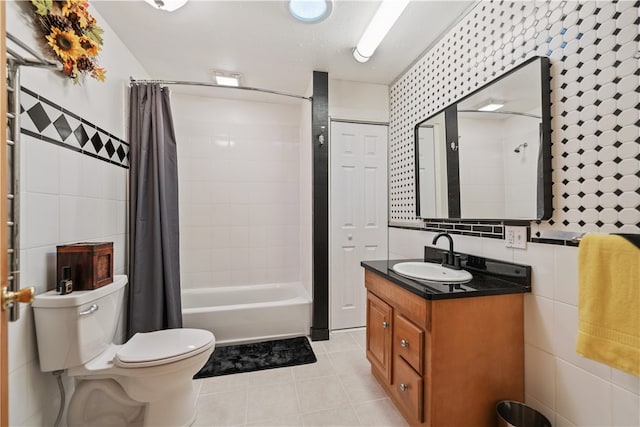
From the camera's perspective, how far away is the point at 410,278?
Answer: 145 cm

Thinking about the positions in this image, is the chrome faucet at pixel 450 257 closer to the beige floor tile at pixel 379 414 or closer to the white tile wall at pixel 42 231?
the beige floor tile at pixel 379 414

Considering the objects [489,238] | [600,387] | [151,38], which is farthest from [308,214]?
[600,387]

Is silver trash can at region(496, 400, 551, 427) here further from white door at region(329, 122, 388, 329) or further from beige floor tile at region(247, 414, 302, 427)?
white door at region(329, 122, 388, 329)

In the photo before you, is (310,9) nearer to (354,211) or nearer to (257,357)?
(354,211)

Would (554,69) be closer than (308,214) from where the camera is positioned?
Yes

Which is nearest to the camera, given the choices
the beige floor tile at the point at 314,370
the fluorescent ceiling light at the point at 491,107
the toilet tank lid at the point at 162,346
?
the toilet tank lid at the point at 162,346

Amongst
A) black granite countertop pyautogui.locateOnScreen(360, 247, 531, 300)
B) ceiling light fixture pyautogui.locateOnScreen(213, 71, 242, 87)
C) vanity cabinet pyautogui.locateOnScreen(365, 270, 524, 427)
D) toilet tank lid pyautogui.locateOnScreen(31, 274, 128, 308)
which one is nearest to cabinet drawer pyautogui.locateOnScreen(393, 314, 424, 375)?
vanity cabinet pyautogui.locateOnScreen(365, 270, 524, 427)

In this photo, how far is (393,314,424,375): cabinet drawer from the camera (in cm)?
126

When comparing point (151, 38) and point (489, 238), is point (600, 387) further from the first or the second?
point (151, 38)

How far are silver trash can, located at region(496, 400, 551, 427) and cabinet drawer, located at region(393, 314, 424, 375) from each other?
0.42m

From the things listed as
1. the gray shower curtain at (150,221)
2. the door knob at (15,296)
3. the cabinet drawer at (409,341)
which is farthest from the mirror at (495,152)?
the gray shower curtain at (150,221)

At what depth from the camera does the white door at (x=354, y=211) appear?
2.55 meters

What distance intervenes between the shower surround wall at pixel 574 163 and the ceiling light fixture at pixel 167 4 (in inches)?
69.7

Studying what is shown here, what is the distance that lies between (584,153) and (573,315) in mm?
667
